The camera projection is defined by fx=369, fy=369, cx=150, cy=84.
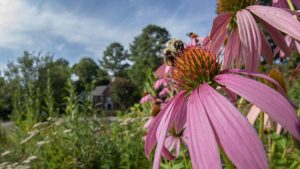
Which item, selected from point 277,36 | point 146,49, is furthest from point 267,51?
point 146,49

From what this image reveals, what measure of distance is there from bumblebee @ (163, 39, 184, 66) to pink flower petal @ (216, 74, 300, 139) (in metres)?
0.43

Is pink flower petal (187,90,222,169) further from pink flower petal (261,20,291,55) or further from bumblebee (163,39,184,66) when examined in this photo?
bumblebee (163,39,184,66)

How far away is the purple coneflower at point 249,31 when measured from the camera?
63 cm

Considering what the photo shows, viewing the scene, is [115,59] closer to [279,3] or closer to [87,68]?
[87,68]

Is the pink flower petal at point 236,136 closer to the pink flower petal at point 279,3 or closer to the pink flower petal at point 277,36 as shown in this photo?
the pink flower petal at point 277,36

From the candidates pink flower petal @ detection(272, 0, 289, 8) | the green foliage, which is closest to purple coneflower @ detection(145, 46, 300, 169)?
→ pink flower petal @ detection(272, 0, 289, 8)

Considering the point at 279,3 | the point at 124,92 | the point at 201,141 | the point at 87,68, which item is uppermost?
the point at 87,68

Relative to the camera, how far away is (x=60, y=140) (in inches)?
143

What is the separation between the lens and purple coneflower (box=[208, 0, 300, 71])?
0.63m

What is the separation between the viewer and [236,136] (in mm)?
414

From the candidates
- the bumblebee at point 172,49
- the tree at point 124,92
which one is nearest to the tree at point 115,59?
the tree at point 124,92

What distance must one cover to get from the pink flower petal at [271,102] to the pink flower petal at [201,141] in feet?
0.20

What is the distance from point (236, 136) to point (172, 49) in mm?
555

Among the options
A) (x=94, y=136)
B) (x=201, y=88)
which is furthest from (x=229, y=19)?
(x=94, y=136)
